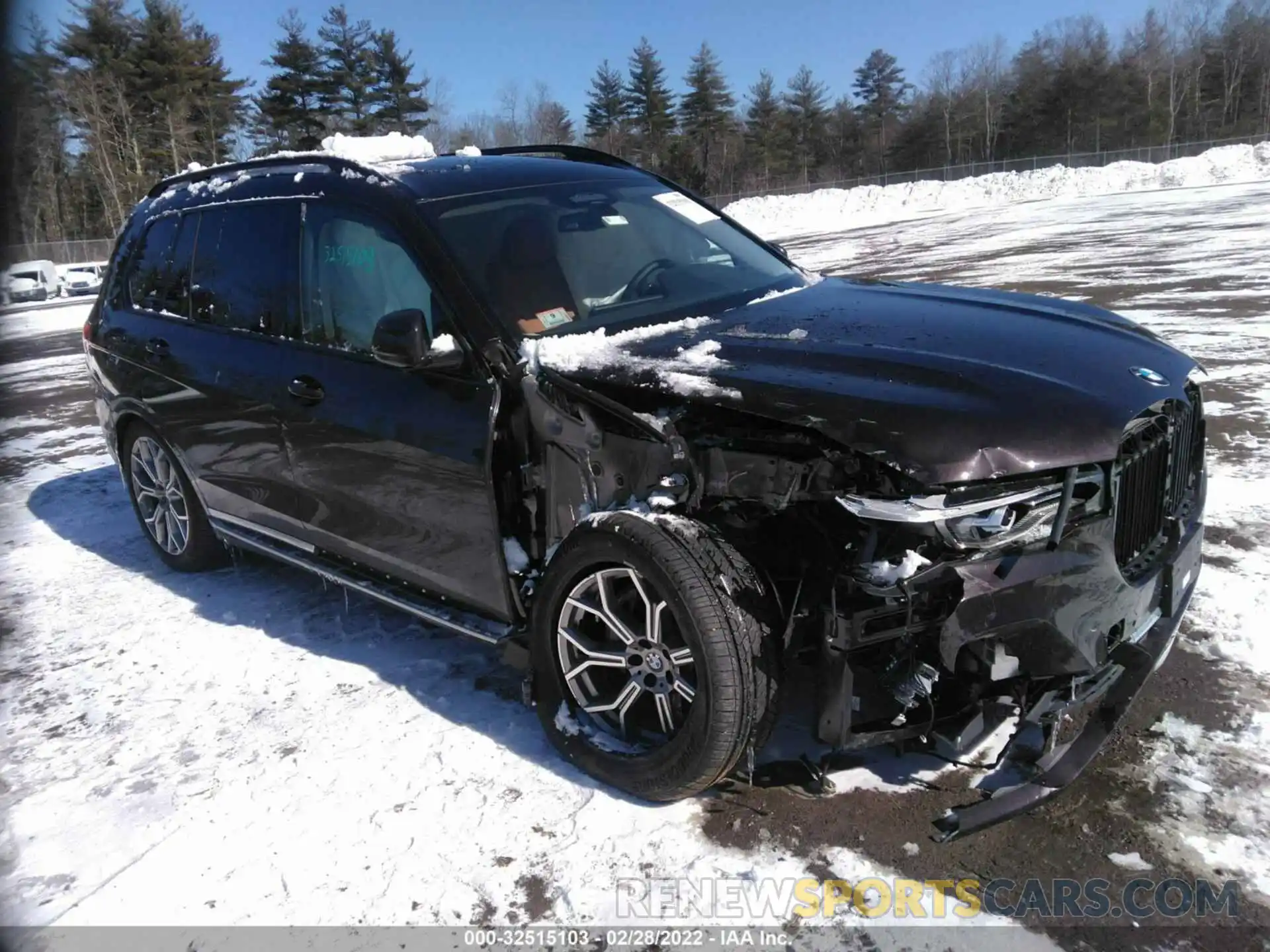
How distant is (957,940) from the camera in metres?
2.24

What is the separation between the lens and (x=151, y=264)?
16.2ft

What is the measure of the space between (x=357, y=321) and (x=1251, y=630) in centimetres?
371

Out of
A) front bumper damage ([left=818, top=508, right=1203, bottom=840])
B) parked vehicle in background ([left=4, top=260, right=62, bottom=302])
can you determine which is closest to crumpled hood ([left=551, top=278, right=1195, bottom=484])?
front bumper damage ([left=818, top=508, right=1203, bottom=840])

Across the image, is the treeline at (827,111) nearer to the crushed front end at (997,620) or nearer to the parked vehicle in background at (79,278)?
A: the parked vehicle in background at (79,278)

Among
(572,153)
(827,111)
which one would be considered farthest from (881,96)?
(572,153)

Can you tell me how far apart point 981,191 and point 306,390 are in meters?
43.4

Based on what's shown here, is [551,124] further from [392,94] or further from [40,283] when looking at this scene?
[40,283]

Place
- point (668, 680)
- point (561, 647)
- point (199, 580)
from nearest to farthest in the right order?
point (668, 680) < point (561, 647) < point (199, 580)

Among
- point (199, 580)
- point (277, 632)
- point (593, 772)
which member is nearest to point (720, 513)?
point (593, 772)

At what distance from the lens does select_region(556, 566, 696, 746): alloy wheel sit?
108 inches

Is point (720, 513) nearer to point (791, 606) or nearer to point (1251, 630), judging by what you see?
point (791, 606)

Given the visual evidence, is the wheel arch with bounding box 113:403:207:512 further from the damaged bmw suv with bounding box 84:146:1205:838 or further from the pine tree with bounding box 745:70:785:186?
the pine tree with bounding box 745:70:785:186

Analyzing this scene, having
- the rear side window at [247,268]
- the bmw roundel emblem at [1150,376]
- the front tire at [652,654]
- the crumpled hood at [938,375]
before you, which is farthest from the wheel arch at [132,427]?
the bmw roundel emblem at [1150,376]

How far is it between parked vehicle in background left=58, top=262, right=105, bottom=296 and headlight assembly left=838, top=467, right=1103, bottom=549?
135ft
